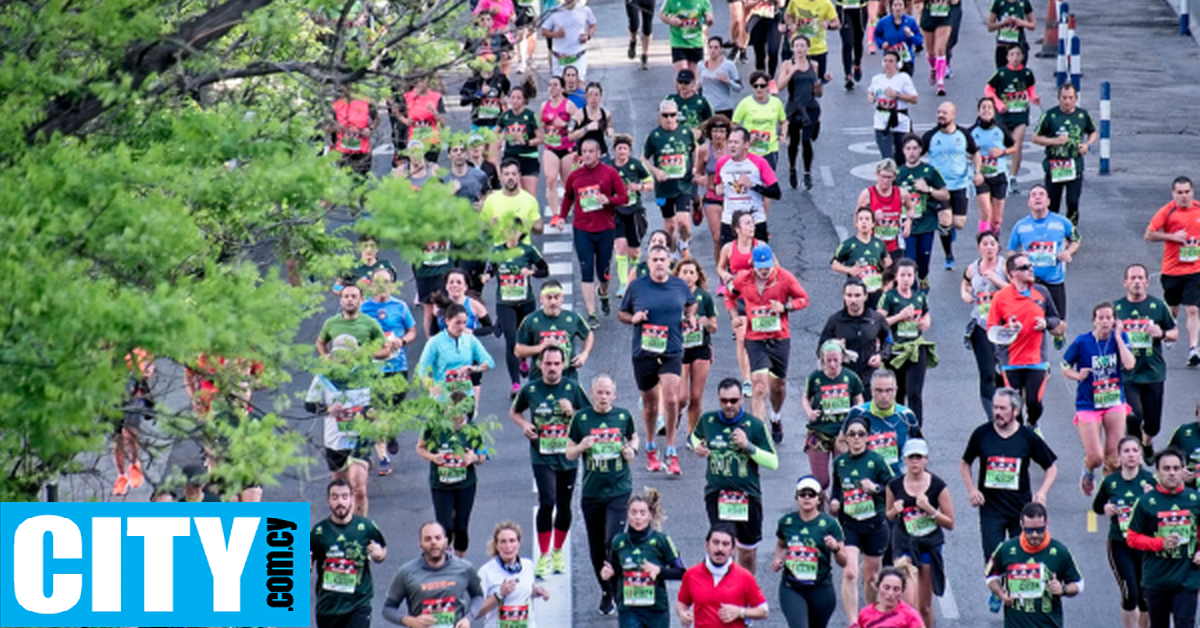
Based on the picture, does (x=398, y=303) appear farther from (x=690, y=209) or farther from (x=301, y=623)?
(x=301, y=623)

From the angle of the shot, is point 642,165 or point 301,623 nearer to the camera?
point 301,623

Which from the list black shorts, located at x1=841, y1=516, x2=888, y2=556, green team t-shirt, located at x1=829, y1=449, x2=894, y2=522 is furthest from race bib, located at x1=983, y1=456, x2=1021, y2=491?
black shorts, located at x1=841, y1=516, x2=888, y2=556

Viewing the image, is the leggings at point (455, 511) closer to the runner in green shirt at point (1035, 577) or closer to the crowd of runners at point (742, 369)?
the crowd of runners at point (742, 369)

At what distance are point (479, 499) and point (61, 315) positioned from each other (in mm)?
8835

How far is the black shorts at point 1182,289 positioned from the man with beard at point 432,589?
30.0 feet

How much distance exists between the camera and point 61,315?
399 inches

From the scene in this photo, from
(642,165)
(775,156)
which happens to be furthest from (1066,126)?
(642,165)

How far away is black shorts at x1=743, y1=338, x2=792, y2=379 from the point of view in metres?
19.1

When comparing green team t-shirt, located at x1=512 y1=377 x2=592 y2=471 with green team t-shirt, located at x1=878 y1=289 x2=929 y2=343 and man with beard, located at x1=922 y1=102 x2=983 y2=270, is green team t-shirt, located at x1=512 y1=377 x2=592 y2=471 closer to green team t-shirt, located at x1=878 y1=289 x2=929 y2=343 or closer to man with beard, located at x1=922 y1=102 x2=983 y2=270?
A: green team t-shirt, located at x1=878 y1=289 x2=929 y2=343

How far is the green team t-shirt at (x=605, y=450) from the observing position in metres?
16.3

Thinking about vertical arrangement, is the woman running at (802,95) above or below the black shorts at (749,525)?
above

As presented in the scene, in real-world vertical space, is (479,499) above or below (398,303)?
below

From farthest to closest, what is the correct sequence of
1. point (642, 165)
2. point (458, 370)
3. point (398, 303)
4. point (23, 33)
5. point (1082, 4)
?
point (1082, 4)
point (642, 165)
point (398, 303)
point (458, 370)
point (23, 33)

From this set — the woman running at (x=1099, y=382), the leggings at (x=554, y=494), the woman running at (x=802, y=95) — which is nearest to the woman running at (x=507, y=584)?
the leggings at (x=554, y=494)
